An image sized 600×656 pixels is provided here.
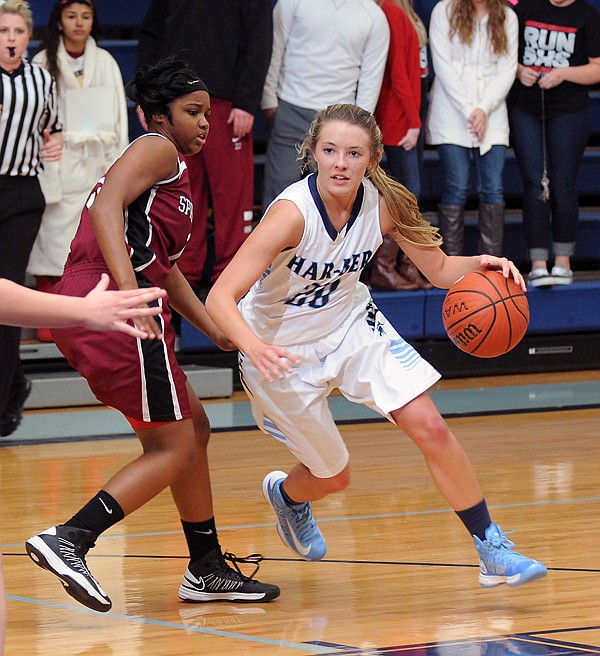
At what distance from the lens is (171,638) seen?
11.2 feet

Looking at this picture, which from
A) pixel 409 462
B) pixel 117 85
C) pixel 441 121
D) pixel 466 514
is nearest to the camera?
pixel 466 514

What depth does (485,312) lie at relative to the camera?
12.8 feet

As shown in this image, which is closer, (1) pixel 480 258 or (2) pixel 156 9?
(1) pixel 480 258

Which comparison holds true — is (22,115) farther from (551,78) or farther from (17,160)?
(551,78)

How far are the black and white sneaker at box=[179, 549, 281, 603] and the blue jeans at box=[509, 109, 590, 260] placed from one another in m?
4.63

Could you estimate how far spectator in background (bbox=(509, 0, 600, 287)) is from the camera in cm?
795

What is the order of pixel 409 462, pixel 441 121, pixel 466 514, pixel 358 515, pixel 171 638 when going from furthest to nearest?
pixel 441 121 → pixel 409 462 → pixel 358 515 → pixel 466 514 → pixel 171 638

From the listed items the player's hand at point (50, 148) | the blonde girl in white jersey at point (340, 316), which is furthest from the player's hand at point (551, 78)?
the blonde girl in white jersey at point (340, 316)

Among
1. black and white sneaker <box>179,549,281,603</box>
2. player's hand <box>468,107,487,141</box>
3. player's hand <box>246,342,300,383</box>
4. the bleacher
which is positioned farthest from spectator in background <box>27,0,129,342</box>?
player's hand <box>246,342,300,383</box>

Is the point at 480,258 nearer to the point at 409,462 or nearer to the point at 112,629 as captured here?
the point at 112,629

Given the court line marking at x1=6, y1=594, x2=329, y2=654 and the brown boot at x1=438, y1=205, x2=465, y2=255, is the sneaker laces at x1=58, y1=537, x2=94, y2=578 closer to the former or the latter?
the court line marking at x1=6, y1=594, x2=329, y2=654

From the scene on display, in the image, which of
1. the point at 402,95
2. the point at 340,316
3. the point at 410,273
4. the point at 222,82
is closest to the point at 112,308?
the point at 340,316

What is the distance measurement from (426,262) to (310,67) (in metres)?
3.62

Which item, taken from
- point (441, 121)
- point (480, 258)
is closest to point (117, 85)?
point (441, 121)
